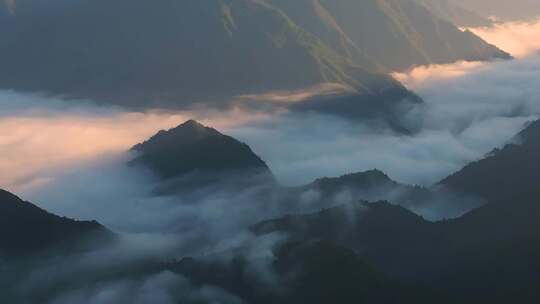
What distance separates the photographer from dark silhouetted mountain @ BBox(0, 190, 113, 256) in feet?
582

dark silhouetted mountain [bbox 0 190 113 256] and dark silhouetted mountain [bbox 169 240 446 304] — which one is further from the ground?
dark silhouetted mountain [bbox 0 190 113 256]

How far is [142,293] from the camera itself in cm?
15788

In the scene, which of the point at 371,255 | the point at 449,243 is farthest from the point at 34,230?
the point at 449,243

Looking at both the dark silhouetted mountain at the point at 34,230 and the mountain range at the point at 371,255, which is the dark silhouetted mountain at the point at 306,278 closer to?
the mountain range at the point at 371,255

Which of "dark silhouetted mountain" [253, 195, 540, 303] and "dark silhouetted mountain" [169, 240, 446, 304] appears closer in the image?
"dark silhouetted mountain" [169, 240, 446, 304]

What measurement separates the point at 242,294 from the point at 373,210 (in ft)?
168

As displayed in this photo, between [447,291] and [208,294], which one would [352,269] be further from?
[208,294]

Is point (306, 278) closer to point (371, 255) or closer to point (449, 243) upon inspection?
point (371, 255)

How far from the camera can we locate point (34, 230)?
594 feet

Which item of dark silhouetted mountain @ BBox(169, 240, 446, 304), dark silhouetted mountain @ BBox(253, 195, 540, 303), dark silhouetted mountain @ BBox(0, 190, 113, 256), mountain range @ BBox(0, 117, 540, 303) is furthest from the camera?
dark silhouetted mountain @ BBox(0, 190, 113, 256)

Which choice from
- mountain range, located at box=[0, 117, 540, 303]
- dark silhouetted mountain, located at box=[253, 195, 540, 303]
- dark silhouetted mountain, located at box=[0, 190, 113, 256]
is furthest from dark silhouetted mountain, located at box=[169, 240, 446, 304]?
dark silhouetted mountain, located at box=[0, 190, 113, 256]

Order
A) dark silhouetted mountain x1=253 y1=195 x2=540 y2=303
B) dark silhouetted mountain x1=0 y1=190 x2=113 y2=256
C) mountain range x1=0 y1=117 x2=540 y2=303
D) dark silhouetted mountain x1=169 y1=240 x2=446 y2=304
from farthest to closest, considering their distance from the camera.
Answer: dark silhouetted mountain x1=0 y1=190 x2=113 y2=256
dark silhouetted mountain x1=253 y1=195 x2=540 y2=303
mountain range x1=0 y1=117 x2=540 y2=303
dark silhouetted mountain x1=169 y1=240 x2=446 y2=304

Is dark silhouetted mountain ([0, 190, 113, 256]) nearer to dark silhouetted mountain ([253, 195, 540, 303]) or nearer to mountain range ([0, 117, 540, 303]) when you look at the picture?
mountain range ([0, 117, 540, 303])

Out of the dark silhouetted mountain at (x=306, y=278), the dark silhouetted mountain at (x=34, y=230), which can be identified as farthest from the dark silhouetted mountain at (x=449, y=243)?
the dark silhouetted mountain at (x=34, y=230)
